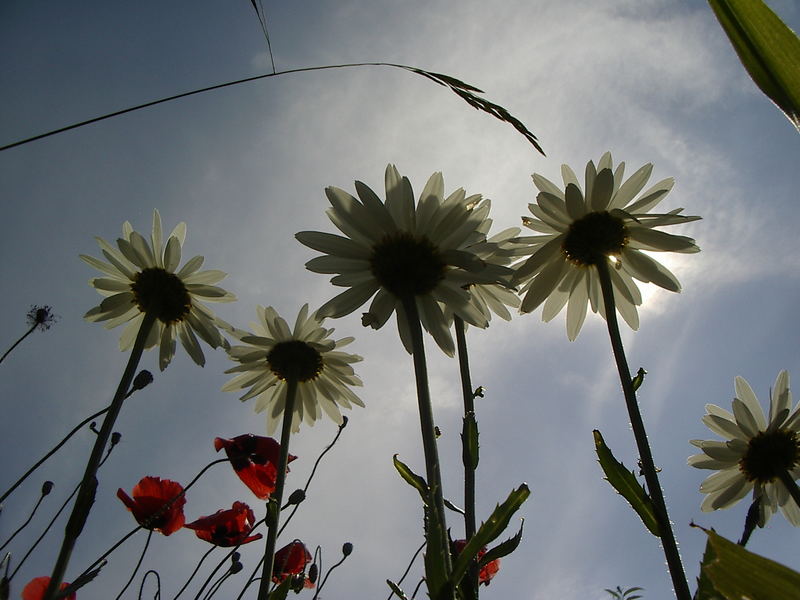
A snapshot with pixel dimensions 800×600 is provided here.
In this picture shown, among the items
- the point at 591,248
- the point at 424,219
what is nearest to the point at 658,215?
the point at 591,248

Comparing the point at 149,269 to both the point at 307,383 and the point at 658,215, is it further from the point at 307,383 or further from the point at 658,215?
the point at 658,215

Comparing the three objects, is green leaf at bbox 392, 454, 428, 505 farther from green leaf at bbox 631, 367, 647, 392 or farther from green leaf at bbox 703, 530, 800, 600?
green leaf at bbox 703, 530, 800, 600

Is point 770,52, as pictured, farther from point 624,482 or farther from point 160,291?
point 160,291

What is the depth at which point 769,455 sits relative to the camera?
8.68 feet

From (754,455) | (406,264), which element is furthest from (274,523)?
(754,455)

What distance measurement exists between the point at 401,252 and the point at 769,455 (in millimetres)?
2005

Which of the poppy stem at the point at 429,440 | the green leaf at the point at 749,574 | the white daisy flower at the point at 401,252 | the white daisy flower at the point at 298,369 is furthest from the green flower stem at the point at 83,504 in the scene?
the green leaf at the point at 749,574

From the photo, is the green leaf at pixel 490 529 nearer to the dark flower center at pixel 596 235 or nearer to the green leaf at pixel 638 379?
the green leaf at pixel 638 379

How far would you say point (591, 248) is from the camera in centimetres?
211

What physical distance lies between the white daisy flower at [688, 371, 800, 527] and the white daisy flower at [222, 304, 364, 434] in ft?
5.34

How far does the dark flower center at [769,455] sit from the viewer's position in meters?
2.62

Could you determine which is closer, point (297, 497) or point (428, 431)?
point (428, 431)

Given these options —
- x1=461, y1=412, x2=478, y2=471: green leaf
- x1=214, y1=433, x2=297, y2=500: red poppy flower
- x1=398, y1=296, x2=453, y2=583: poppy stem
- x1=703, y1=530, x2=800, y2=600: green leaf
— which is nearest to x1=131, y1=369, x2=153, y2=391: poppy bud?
x1=214, y1=433, x2=297, y2=500: red poppy flower

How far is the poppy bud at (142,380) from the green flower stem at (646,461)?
1.44 metres
